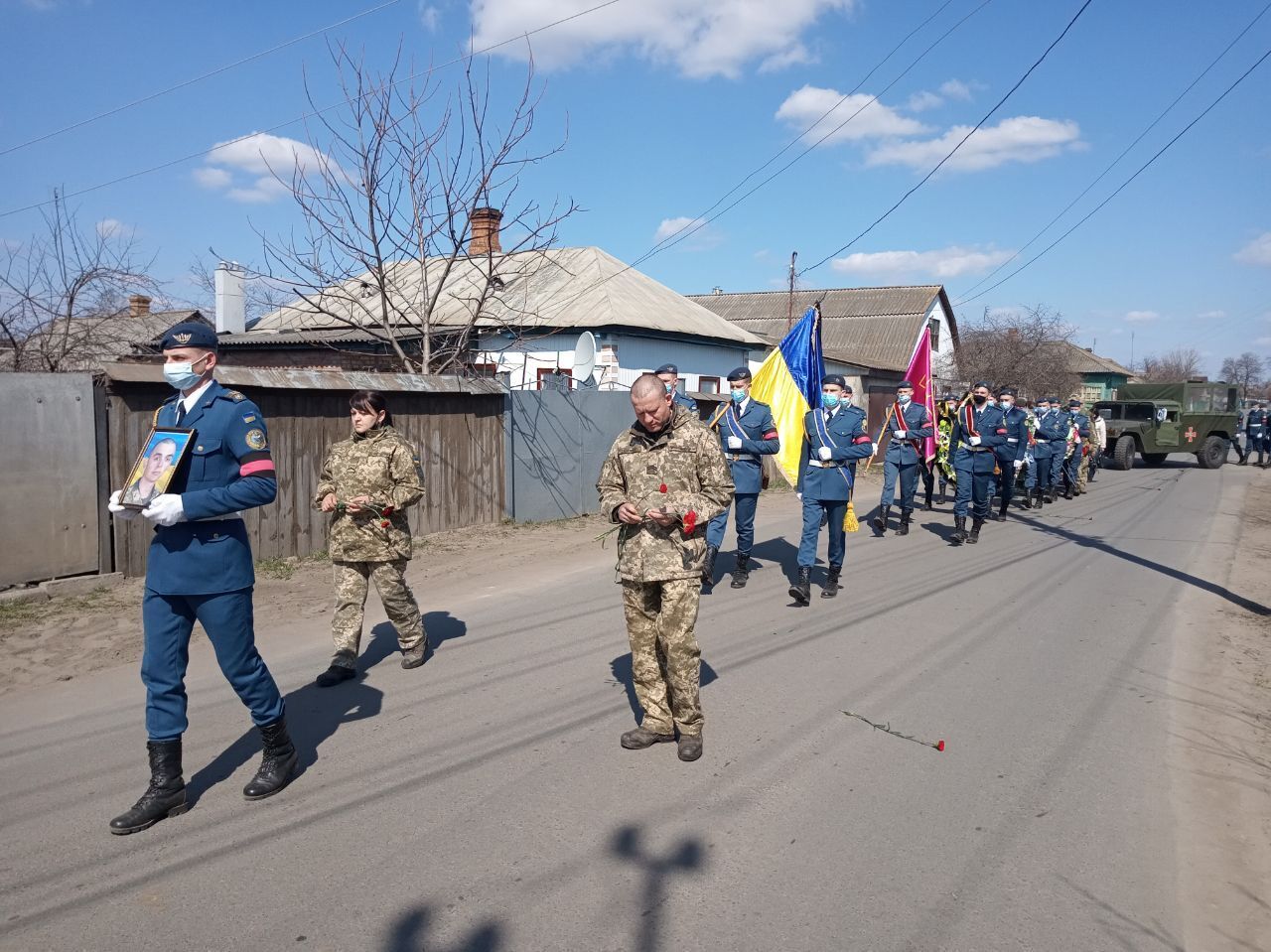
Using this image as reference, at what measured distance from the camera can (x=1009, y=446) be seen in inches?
489

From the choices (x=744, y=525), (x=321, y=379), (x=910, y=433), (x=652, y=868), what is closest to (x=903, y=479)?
(x=910, y=433)

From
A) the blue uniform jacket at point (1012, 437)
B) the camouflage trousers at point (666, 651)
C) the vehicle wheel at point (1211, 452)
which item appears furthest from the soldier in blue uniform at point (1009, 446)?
the vehicle wheel at point (1211, 452)

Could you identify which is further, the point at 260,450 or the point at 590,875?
the point at 260,450

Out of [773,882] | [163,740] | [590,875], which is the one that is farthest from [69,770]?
[773,882]

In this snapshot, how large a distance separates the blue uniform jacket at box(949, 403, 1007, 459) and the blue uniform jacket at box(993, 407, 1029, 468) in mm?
163

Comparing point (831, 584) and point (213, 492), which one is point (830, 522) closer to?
point (831, 584)

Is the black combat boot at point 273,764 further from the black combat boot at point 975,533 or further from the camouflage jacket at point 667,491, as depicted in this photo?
the black combat boot at point 975,533

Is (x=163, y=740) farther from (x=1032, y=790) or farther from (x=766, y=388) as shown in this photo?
(x=766, y=388)

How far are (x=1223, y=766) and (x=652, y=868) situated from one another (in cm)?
314

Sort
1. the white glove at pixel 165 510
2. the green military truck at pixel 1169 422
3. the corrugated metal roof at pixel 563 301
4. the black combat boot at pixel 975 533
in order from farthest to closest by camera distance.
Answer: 1. the green military truck at pixel 1169 422
2. the corrugated metal roof at pixel 563 301
3. the black combat boot at pixel 975 533
4. the white glove at pixel 165 510

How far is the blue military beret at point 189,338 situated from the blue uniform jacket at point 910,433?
952cm

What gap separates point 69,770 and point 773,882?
3.37 meters

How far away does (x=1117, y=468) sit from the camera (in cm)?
2602

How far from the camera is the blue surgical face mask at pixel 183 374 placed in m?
3.75
